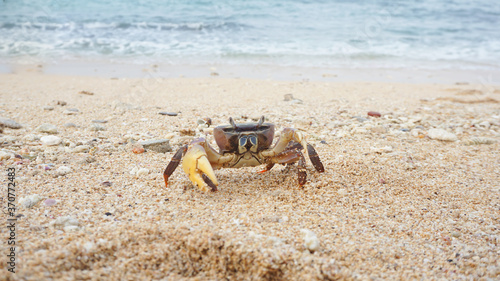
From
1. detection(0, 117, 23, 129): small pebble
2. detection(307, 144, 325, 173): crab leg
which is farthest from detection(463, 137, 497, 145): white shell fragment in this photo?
detection(0, 117, 23, 129): small pebble

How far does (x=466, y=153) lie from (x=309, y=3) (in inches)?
723

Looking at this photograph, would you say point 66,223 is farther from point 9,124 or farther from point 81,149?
point 9,124

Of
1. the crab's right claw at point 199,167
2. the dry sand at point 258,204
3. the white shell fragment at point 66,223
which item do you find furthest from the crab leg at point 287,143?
the white shell fragment at point 66,223

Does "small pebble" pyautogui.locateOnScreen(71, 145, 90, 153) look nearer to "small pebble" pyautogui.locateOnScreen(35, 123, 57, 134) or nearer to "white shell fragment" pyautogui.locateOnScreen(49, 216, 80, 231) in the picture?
"small pebble" pyautogui.locateOnScreen(35, 123, 57, 134)

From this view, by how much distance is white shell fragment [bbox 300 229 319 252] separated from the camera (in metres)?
2.10

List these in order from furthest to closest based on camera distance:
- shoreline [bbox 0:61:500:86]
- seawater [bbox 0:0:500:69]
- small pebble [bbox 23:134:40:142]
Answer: seawater [bbox 0:0:500:69] < shoreline [bbox 0:61:500:86] < small pebble [bbox 23:134:40:142]

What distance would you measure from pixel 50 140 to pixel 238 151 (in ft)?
7.50

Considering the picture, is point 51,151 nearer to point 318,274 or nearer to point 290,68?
point 318,274

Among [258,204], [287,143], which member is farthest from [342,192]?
[258,204]

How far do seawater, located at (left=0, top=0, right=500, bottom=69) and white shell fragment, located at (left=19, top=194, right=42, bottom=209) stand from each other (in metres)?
8.50

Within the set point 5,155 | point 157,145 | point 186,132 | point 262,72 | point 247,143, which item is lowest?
point 262,72

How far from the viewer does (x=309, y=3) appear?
2080cm

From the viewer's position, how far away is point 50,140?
12.7 ft

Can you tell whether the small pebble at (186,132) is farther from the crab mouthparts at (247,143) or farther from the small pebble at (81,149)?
the crab mouthparts at (247,143)
